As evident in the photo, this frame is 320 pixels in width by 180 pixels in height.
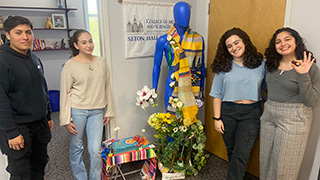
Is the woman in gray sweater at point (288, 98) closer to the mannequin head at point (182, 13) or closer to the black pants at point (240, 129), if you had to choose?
the black pants at point (240, 129)

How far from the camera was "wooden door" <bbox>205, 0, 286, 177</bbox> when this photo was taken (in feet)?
6.16

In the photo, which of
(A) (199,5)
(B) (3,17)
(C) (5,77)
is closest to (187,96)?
(A) (199,5)

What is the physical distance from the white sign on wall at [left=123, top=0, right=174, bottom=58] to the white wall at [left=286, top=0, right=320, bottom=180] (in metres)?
1.16

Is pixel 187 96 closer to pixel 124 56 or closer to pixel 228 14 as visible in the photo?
pixel 124 56

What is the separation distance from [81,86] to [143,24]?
0.93 m

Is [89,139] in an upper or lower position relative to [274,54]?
lower

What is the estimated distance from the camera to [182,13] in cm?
188

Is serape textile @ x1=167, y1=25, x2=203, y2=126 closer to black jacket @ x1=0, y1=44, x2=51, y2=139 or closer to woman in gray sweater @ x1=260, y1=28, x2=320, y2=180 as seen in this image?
woman in gray sweater @ x1=260, y1=28, x2=320, y2=180

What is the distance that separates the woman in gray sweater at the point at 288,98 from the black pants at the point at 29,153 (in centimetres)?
164

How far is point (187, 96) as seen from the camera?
2.01 m

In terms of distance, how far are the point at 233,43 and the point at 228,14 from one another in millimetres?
668

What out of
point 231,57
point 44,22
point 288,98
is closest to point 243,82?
point 231,57

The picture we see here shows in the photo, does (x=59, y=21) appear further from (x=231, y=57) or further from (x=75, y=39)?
(x=231, y=57)

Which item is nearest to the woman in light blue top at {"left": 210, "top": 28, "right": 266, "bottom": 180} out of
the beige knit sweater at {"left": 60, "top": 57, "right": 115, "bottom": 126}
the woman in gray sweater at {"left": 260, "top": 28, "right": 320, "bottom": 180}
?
the woman in gray sweater at {"left": 260, "top": 28, "right": 320, "bottom": 180}
